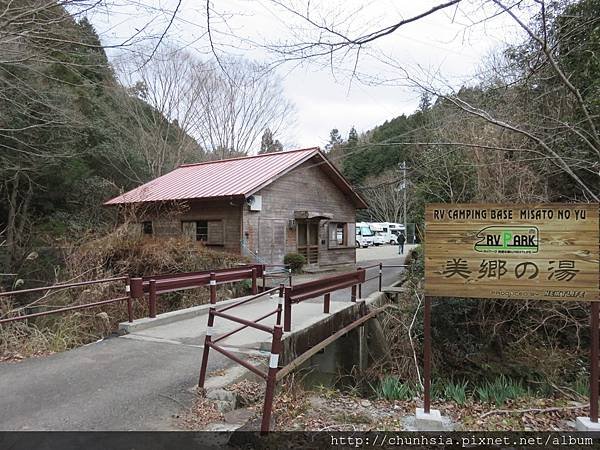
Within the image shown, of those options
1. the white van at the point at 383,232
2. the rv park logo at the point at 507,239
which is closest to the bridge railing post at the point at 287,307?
the rv park logo at the point at 507,239

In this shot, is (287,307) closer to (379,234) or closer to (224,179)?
(224,179)

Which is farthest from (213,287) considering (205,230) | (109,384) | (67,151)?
(67,151)

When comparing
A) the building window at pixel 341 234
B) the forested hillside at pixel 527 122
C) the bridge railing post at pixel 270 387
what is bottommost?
the bridge railing post at pixel 270 387

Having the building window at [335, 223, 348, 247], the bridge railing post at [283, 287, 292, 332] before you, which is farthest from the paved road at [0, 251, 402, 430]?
the building window at [335, 223, 348, 247]

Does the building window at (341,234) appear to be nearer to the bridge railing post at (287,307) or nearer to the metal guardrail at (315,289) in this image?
the metal guardrail at (315,289)

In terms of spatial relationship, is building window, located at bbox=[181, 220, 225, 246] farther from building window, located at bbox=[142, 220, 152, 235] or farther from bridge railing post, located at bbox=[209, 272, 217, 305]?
bridge railing post, located at bbox=[209, 272, 217, 305]

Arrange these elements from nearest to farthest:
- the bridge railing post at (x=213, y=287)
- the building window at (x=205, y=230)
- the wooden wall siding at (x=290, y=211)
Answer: the bridge railing post at (x=213, y=287)
the wooden wall siding at (x=290, y=211)
the building window at (x=205, y=230)

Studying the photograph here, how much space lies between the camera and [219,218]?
16547mm

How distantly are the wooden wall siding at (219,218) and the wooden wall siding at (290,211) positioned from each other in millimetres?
516

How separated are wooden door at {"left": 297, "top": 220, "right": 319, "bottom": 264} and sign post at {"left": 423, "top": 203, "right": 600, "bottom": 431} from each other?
47.6 ft

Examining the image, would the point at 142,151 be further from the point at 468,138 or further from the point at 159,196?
the point at 468,138

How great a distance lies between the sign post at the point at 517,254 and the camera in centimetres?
378

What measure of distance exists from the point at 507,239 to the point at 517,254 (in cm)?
17

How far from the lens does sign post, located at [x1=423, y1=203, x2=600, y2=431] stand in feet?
12.4
